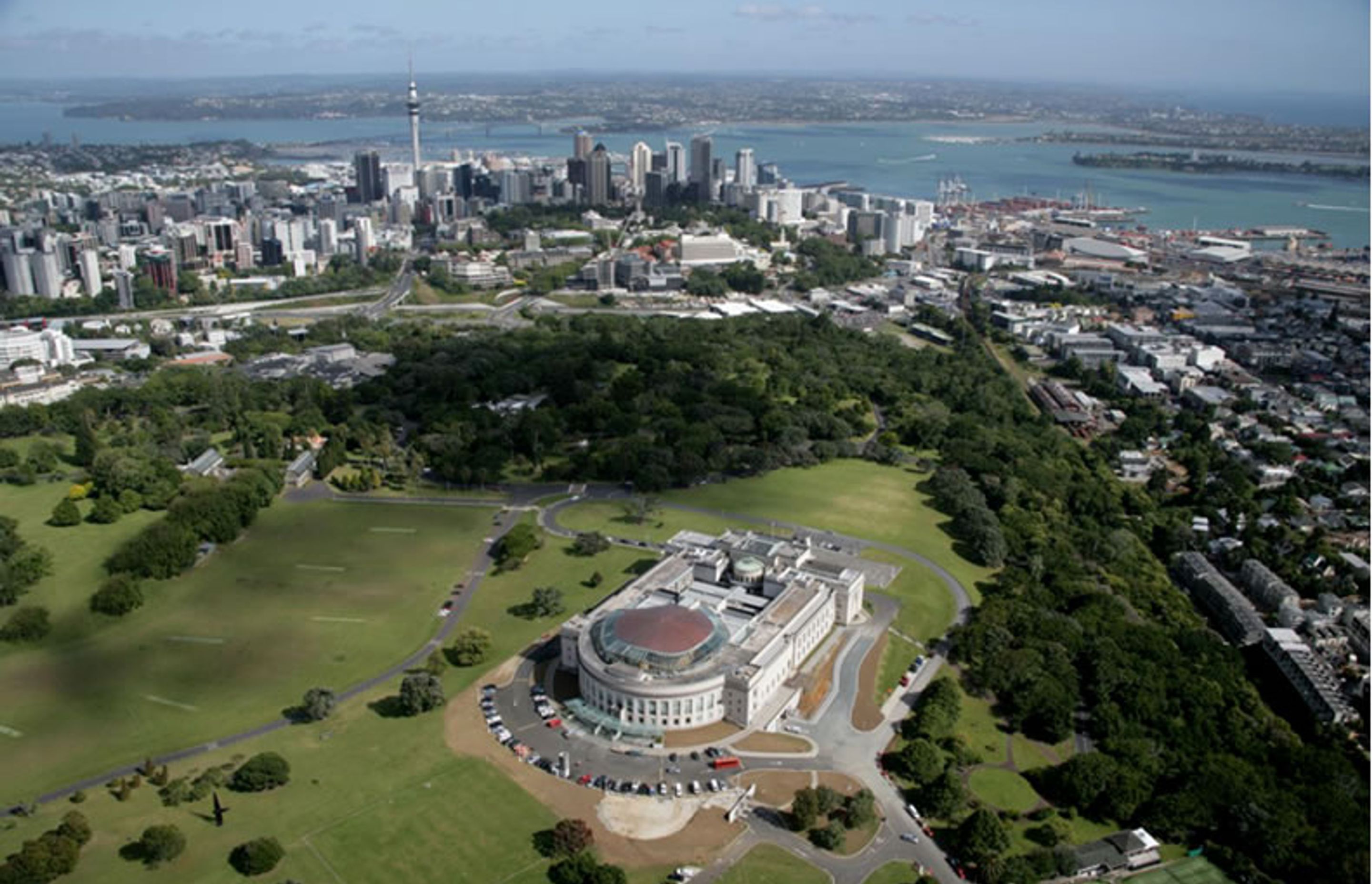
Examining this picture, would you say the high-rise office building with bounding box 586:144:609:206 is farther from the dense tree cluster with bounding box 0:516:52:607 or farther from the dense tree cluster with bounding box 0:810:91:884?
the dense tree cluster with bounding box 0:810:91:884

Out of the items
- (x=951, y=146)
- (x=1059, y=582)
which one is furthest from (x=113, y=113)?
(x=1059, y=582)

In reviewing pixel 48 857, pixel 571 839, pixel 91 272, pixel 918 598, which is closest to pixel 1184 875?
pixel 918 598

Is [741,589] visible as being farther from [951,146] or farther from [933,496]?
[951,146]

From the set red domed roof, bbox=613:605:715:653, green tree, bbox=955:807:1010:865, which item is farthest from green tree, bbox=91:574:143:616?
green tree, bbox=955:807:1010:865

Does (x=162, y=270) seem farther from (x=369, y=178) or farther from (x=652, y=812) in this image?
(x=652, y=812)

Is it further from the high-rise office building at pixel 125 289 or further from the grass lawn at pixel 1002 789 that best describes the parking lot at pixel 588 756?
the high-rise office building at pixel 125 289

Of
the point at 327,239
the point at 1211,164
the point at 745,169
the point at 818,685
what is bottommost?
the point at 818,685
